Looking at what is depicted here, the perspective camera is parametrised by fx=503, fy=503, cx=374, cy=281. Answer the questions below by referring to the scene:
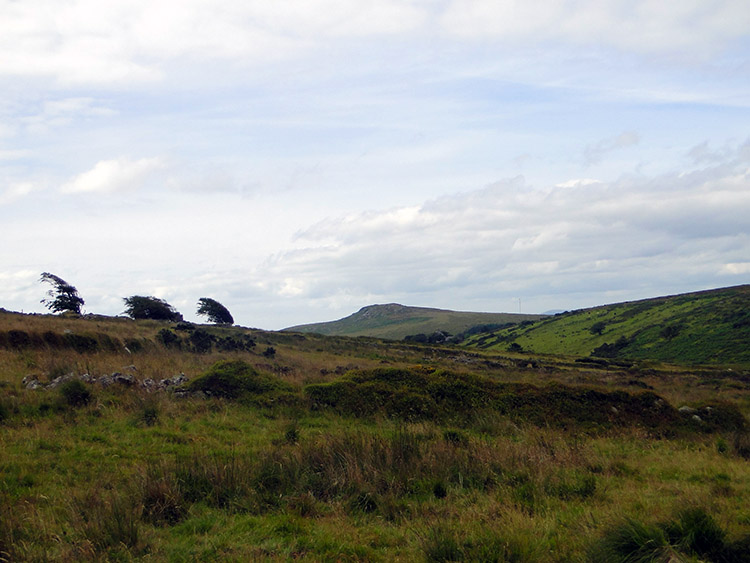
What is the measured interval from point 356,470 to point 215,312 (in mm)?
72310

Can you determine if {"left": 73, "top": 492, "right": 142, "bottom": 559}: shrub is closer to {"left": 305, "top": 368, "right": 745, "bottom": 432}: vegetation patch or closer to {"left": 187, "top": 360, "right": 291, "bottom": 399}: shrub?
{"left": 305, "top": 368, "right": 745, "bottom": 432}: vegetation patch

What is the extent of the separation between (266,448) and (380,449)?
2664 millimetres

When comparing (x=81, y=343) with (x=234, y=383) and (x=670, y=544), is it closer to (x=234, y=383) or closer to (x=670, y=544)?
(x=234, y=383)

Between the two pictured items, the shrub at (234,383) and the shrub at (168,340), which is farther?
the shrub at (168,340)

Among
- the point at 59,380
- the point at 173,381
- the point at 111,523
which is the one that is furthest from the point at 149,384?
the point at 111,523

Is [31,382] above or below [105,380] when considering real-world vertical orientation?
above

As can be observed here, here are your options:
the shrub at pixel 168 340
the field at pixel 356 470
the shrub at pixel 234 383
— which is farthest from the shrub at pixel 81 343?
the shrub at pixel 234 383

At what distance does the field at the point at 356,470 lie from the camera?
551 cm

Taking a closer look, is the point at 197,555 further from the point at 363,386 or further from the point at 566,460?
the point at 363,386

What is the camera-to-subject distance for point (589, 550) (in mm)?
5238

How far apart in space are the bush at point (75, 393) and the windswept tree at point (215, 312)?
64619 mm

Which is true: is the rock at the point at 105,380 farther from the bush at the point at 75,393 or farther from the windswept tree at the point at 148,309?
the windswept tree at the point at 148,309

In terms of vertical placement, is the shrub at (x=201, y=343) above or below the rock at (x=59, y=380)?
above

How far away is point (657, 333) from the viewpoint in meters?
79.1
